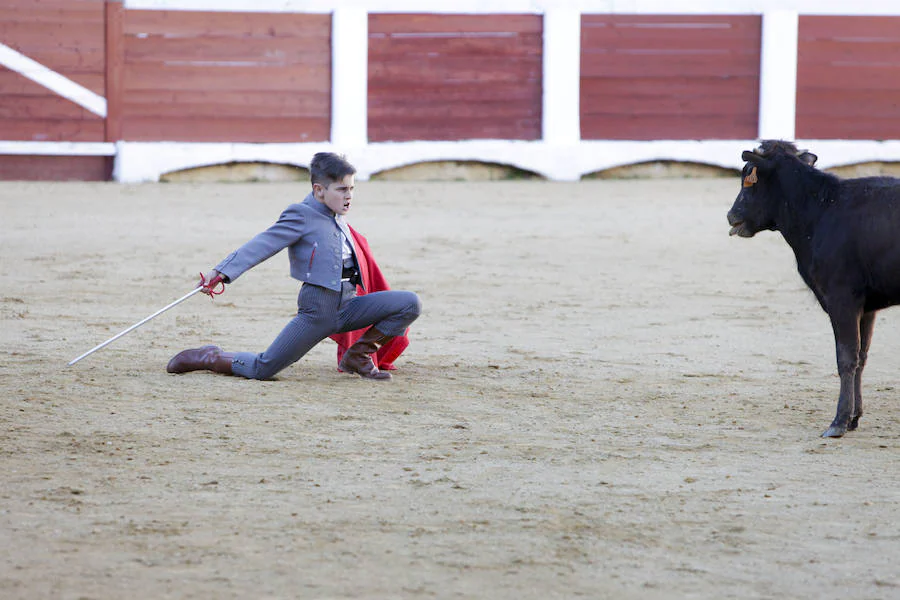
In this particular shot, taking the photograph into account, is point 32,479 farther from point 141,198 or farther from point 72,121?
point 72,121

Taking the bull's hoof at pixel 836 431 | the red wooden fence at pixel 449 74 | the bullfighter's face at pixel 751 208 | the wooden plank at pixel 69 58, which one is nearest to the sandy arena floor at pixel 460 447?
the bull's hoof at pixel 836 431

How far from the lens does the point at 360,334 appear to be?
541 centimetres

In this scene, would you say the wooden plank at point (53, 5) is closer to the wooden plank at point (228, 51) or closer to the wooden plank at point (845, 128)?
the wooden plank at point (228, 51)

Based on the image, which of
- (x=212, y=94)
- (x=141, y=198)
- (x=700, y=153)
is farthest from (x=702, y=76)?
(x=141, y=198)

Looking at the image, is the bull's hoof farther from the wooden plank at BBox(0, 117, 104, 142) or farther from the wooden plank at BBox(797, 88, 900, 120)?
the wooden plank at BBox(797, 88, 900, 120)

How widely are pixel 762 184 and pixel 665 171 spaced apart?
1116 centimetres

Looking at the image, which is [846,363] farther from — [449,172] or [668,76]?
[668,76]

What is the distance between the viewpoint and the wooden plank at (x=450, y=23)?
14891 millimetres

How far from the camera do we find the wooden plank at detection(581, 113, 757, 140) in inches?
609

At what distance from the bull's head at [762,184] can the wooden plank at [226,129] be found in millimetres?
10427

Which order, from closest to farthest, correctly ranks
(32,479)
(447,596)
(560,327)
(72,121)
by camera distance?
1. (447,596)
2. (32,479)
3. (560,327)
4. (72,121)

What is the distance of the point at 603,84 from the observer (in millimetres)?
15422

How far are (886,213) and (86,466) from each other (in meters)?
2.60

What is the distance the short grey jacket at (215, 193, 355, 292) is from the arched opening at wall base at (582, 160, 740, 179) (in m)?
10.7
